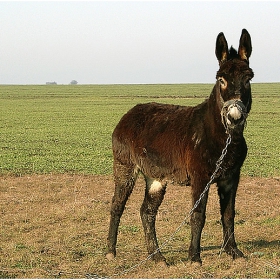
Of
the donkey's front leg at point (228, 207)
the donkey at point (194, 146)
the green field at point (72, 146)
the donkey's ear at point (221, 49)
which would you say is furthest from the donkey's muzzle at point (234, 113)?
the green field at point (72, 146)

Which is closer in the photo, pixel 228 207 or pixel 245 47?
pixel 245 47

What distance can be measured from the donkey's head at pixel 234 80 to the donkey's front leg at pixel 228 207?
120cm

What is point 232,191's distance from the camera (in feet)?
25.9

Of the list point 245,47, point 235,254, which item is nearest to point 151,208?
point 235,254

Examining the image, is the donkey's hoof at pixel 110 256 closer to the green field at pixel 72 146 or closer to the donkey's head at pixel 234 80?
the donkey's head at pixel 234 80

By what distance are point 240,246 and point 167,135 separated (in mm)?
2958

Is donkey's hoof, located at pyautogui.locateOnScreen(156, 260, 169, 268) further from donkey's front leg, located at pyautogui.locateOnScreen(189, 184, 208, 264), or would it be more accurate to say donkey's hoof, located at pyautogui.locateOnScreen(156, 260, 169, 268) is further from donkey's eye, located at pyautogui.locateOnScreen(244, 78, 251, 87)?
donkey's eye, located at pyautogui.locateOnScreen(244, 78, 251, 87)

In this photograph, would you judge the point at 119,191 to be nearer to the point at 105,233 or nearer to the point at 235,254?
the point at 105,233

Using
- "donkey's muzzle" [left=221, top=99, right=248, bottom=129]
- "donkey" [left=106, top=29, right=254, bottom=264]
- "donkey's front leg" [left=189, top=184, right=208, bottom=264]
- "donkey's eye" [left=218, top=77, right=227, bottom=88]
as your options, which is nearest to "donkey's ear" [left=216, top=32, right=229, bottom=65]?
"donkey" [left=106, top=29, right=254, bottom=264]

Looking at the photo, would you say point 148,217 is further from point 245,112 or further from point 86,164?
point 86,164

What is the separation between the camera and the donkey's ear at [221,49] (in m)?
7.20

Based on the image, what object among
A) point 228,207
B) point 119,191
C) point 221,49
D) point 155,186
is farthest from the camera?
point 119,191

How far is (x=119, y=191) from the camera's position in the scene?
363 inches

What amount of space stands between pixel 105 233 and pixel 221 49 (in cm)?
530
